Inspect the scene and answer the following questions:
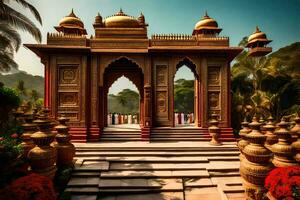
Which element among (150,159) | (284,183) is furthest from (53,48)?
(284,183)

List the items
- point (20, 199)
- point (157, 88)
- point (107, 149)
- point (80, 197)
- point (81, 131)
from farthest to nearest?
1. point (157, 88)
2. point (81, 131)
3. point (107, 149)
4. point (80, 197)
5. point (20, 199)

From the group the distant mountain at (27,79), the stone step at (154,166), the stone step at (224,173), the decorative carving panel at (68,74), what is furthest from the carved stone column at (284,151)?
the distant mountain at (27,79)

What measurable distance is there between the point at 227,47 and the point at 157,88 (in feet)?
15.8

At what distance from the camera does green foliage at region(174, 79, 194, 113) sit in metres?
41.5

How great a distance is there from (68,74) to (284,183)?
1110 cm

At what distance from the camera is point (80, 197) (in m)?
6.18

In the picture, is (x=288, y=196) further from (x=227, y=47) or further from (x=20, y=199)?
(x=227, y=47)

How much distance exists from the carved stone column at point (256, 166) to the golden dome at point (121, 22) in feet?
34.4

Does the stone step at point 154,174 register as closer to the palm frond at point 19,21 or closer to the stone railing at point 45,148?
the stone railing at point 45,148

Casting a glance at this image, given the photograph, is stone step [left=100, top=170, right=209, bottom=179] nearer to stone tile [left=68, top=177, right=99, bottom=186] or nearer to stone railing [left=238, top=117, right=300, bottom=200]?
stone tile [left=68, top=177, right=99, bottom=186]

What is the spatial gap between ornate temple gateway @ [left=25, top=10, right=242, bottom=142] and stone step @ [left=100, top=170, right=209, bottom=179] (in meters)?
3.94

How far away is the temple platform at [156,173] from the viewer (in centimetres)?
642

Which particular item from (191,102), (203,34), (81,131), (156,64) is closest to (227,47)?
(203,34)

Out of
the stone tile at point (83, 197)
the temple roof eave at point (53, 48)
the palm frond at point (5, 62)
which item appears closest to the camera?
the stone tile at point (83, 197)
